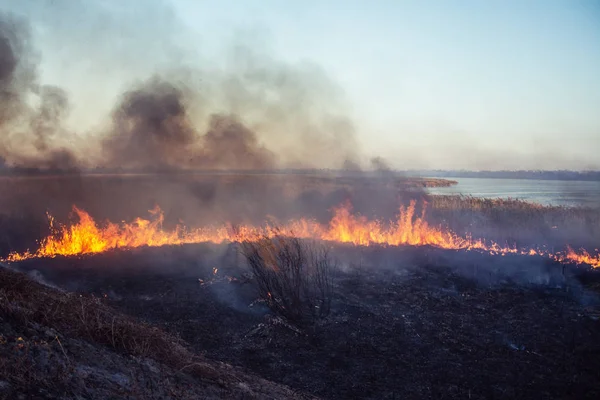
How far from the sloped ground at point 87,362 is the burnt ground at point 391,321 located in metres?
1.71

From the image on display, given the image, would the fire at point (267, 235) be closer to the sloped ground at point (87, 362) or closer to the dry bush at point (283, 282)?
the dry bush at point (283, 282)

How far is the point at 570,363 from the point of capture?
28.3 feet

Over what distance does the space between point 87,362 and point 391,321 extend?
25.3 ft

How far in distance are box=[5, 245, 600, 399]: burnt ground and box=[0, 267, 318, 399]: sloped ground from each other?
171 centimetres

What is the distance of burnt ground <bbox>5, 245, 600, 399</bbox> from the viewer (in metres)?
7.95

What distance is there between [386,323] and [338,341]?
5.82 feet

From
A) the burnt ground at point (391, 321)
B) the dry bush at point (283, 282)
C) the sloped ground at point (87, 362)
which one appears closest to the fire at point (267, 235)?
the burnt ground at point (391, 321)

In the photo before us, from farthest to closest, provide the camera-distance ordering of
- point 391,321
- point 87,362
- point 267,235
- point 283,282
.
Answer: point 267,235 → point 391,321 → point 283,282 → point 87,362

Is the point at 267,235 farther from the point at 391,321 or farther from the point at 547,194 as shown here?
the point at 547,194

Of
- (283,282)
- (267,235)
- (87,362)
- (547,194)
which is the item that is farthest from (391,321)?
(547,194)

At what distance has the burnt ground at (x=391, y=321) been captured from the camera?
7.95 meters

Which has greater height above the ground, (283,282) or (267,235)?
(283,282)

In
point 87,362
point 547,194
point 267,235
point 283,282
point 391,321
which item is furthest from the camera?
point 547,194

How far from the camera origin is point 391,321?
34.8 ft
